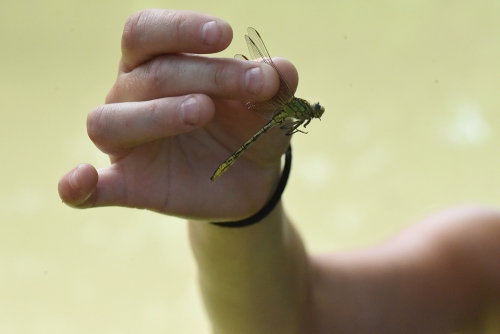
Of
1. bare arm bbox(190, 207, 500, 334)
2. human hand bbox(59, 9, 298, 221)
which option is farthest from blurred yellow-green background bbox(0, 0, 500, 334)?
human hand bbox(59, 9, 298, 221)

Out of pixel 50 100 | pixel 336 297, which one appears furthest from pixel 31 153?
pixel 336 297

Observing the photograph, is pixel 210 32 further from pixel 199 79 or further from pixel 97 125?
pixel 97 125

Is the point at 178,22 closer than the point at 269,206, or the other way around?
the point at 178,22

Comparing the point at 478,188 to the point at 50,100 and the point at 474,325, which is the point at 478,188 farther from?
the point at 50,100

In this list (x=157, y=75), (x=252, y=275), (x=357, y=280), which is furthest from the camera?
(x=357, y=280)

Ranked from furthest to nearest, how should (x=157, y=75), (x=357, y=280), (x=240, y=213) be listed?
1. (x=357, y=280)
2. (x=240, y=213)
3. (x=157, y=75)

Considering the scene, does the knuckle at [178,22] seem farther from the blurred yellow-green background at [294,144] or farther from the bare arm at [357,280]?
the blurred yellow-green background at [294,144]

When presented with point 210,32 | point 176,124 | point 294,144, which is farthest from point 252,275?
point 294,144
